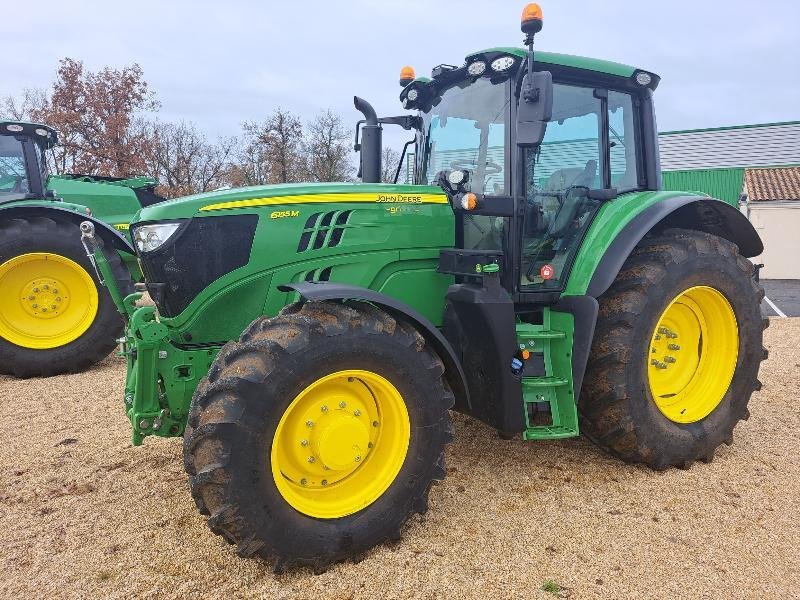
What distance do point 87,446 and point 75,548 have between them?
1.47 m

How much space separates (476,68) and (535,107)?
0.48m

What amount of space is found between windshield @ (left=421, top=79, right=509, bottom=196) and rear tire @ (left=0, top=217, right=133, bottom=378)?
3.69m

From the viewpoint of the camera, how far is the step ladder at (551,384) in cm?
336

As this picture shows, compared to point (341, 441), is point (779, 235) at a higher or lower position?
lower

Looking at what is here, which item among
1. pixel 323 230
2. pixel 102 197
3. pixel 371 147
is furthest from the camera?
pixel 102 197

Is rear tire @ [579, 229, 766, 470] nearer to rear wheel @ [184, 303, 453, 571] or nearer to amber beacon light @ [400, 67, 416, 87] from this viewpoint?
rear wheel @ [184, 303, 453, 571]

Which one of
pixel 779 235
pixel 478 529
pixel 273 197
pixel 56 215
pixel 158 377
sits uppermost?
pixel 273 197

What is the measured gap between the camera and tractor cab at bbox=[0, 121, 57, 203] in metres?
6.91

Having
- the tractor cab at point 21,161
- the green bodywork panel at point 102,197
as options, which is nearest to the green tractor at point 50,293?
the tractor cab at point 21,161

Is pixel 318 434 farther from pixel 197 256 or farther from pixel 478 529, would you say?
pixel 197 256

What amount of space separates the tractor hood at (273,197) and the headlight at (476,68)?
70cm

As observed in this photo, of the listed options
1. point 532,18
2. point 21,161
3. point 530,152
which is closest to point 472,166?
point 530,152

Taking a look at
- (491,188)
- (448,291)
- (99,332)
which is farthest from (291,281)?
(99,332)

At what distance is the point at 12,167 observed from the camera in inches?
274
